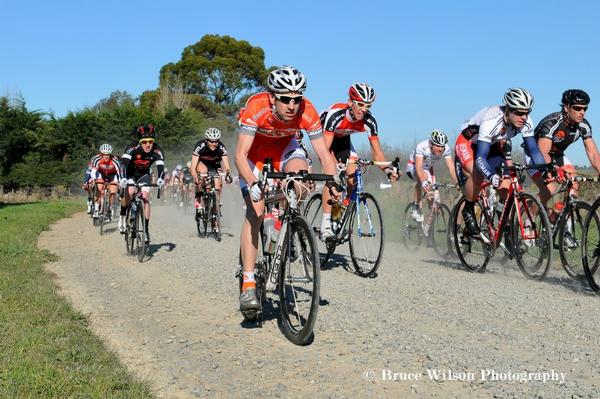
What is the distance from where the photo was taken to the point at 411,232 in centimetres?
1295

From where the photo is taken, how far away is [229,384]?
457 cm

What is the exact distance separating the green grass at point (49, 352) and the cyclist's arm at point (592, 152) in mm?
6764

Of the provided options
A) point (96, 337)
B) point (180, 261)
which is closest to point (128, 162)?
point (180, 261)

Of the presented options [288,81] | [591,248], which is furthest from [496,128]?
[288,81]

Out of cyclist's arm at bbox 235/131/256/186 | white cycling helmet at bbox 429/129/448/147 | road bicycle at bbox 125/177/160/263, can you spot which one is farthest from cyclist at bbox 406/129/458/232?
cyclist's arm at bbox 235/131/256/186

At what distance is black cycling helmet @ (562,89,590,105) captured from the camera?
8547mm

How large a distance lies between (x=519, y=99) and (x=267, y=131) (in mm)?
3665

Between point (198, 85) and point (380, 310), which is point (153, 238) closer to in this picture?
point (380, 310)

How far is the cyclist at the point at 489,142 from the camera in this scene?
8.28 metres

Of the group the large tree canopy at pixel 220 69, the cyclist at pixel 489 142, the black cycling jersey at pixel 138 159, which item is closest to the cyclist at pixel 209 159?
the black cycling jersey at pixel 138 159

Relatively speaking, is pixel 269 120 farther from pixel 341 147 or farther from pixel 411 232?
pixel 411 232

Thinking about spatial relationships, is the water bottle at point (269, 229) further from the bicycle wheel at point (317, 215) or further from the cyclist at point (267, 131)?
the bicycle wheel at point (317, 215)

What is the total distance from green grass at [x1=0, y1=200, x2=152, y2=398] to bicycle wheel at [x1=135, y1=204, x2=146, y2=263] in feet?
8.26

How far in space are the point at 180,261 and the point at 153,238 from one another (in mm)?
3788
